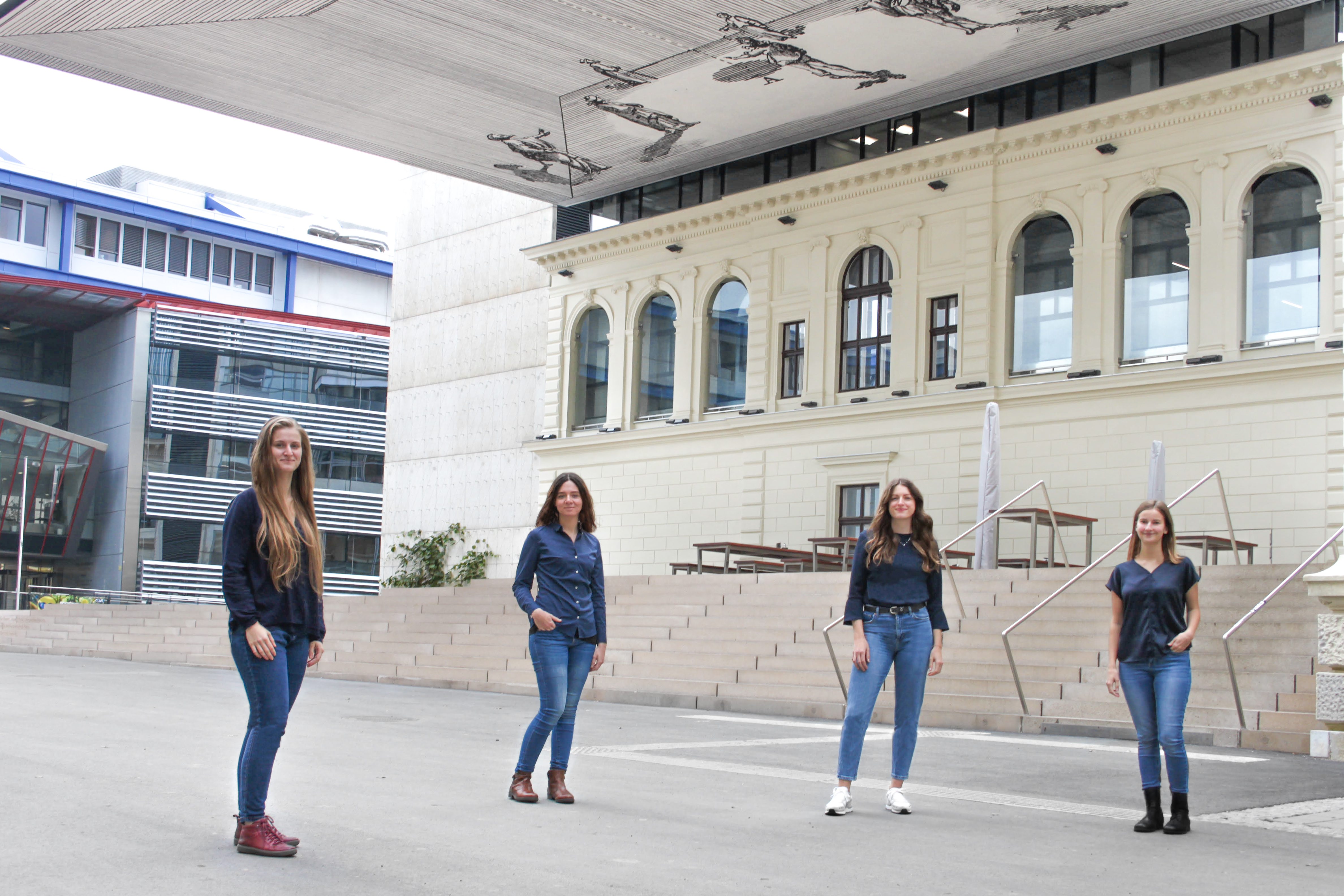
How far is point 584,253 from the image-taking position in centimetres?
3347

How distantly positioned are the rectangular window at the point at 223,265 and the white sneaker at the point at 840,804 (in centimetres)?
6479

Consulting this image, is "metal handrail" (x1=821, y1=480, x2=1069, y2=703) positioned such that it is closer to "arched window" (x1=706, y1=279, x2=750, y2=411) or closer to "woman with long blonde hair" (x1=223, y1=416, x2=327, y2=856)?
"arched window" (x1=706, y1=279, x2=750, y2=411)

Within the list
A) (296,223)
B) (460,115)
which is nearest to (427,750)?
(460,115)

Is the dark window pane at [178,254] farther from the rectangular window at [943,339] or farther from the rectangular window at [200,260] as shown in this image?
the rectangular window at [943,339]

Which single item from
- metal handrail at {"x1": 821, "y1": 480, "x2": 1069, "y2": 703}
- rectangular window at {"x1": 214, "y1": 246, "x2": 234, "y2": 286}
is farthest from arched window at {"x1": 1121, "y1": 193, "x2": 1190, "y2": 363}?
rectangular window at {"x1": 214, "y1": 246, "x2": 234, "y2": 286}

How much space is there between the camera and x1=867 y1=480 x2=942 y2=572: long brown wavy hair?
24.3 feet

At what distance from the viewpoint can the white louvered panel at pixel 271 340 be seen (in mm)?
54375

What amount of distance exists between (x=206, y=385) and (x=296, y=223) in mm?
24016

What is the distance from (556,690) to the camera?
7.19 m

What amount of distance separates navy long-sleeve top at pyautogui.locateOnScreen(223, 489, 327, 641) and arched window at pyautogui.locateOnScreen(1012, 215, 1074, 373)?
20.9 meters

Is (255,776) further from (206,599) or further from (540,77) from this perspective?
(206,599)

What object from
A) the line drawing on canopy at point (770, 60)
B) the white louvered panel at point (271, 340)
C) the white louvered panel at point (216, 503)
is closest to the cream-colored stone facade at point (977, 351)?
the line drawing on canopy at point (770, 60)

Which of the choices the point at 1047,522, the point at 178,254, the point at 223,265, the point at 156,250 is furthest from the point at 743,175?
the point at 223,265

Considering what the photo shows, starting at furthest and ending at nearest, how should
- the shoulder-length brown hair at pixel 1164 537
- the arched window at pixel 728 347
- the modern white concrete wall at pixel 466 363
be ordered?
1. the modern white concrete wall at pixel 466 363
2. the arched window at pixel 728 347
3. the shoulder-length brown hair at pixel 1164 537
